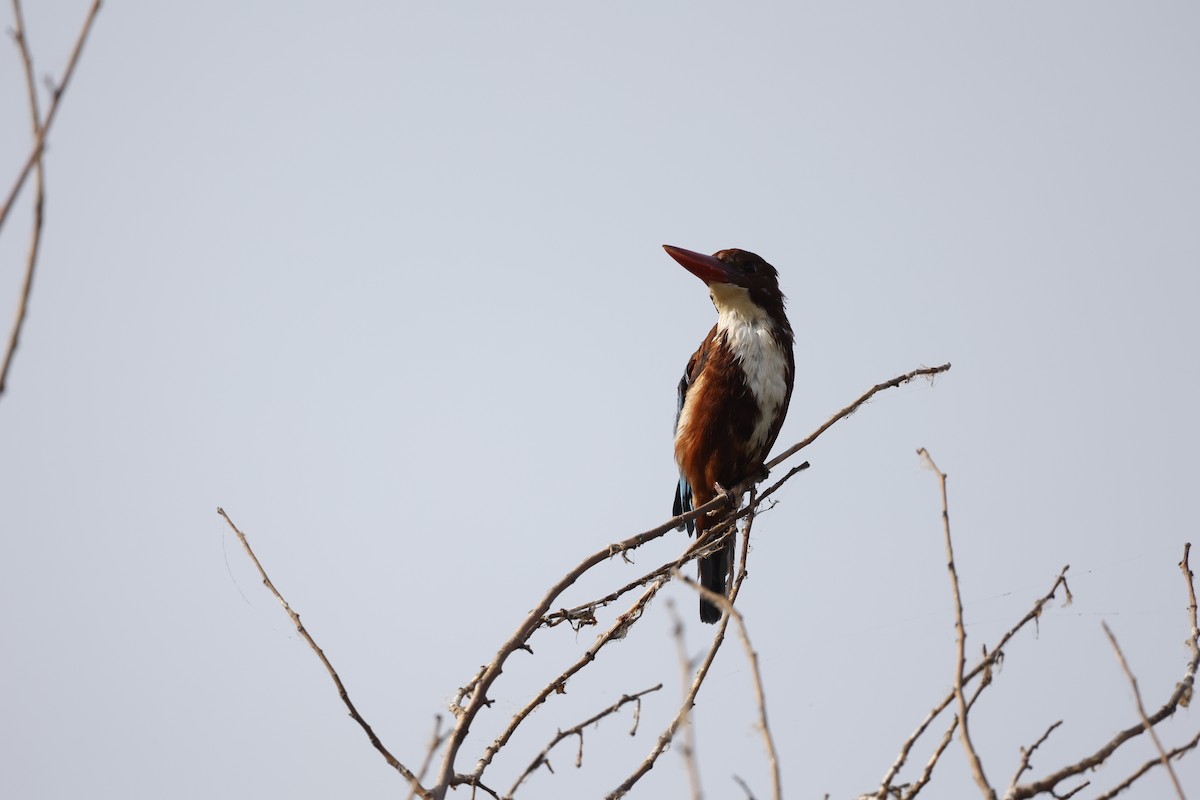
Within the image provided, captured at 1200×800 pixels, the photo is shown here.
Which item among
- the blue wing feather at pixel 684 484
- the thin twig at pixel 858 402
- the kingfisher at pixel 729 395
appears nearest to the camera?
the thin twig at pixel 858 402

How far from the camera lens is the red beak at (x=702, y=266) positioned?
4168mm

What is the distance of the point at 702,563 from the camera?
13.2ft

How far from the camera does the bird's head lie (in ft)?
13.6

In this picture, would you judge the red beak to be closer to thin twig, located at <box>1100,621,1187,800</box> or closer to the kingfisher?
the kingfisher

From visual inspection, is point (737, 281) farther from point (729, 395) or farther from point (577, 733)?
point (577, 733)

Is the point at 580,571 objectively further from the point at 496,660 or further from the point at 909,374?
the point at 909,374

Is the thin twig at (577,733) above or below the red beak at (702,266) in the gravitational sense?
below

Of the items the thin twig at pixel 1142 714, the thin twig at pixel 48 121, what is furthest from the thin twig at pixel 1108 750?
the thin twig at pixel 48 121

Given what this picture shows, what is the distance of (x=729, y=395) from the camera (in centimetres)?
389

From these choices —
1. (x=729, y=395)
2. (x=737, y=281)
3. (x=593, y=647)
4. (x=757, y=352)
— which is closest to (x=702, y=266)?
(x=737, y=281)

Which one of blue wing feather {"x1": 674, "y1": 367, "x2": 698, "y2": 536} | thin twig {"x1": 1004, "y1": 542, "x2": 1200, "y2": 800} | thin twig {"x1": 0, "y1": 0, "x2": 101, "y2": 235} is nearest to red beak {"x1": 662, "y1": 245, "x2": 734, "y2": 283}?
blue wing feather {"x1": 674, "y1": 367, "x2": 698, "y2": 536}

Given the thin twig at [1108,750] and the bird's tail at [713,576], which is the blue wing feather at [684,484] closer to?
the bird's tail at [713,576]

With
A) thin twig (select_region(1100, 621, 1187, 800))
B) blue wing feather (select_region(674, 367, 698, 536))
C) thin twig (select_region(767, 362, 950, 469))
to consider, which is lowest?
thin twig (select_region(1100, 621, 1187, 800))

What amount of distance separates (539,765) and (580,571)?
364 millimetres
